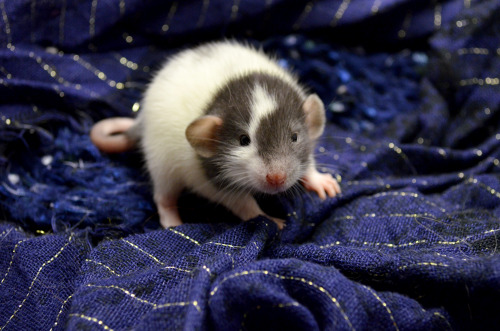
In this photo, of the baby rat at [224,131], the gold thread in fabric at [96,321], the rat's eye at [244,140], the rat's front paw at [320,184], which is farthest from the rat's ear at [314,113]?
the gold thread in fabric at [96,321]

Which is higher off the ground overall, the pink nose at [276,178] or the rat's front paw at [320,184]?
the pink nose at [276,178]

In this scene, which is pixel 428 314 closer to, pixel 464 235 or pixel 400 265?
pixel 400 265

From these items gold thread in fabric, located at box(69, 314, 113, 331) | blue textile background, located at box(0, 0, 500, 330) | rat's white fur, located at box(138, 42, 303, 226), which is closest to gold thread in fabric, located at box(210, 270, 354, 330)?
blue textile background, located at box(0, 0, 500, 330)

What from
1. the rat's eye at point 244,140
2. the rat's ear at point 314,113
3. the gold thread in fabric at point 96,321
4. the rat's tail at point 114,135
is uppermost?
the rat's ear at point 314,113

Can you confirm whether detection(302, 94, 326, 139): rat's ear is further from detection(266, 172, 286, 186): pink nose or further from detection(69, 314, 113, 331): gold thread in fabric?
detection(69, 314, 113, 331): gold thread in fabric

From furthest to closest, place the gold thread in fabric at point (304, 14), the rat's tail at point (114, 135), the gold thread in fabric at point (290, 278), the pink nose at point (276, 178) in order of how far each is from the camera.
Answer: the gold thread in fabric at point (304, 14) < the rat's tail at point (114, 135) < the pink nose at point (276, 178) < the gold thread in fabric at point (290, 278)

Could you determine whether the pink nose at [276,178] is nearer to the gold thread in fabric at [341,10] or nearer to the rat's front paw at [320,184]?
the rat's front paw at [320,184]

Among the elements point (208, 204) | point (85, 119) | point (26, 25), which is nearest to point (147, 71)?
point (85, 119)
